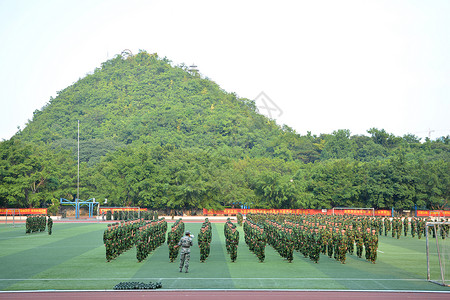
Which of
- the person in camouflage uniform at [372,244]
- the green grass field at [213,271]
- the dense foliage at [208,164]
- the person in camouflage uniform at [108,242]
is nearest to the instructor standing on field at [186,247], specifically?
the green grass field at [213,271]

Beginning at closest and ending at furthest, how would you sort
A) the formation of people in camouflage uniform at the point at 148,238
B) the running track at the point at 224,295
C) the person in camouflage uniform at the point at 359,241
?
1. the running track at the point at 224,295
2. the formation of people in camouflage uniform at the point at 148,238
3. the person in camouflage uniform at the point at 359,241

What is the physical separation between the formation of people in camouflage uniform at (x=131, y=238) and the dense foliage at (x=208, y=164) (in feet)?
135

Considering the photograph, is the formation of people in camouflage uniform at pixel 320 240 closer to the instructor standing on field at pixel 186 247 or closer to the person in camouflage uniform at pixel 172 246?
the person in camouflage uniform at pixel 172 246

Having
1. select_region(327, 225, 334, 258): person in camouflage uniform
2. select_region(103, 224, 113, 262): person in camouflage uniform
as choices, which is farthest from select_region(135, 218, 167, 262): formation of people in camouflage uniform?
select_region(327, 225, 334, 258): person in camouflage uniform

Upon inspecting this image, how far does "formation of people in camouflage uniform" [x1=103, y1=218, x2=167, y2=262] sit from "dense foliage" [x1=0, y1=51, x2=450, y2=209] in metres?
41.0

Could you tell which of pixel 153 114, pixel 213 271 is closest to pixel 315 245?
pixel 213 271

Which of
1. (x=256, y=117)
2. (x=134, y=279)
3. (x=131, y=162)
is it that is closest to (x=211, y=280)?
(x=134, y=279)

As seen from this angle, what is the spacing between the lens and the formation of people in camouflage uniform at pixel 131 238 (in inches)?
815

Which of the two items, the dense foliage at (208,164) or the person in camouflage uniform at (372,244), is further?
the dense foliage at (208,164)

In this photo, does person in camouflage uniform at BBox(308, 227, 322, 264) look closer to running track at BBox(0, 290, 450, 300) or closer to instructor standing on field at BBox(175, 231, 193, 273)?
instructor standing on field at BBox(175, 231, 193, 273)

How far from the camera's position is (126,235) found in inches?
919

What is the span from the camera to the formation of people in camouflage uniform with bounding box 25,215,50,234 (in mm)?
37125

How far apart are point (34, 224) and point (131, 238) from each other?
16429 millimetres

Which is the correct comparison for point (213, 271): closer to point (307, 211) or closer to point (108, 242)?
point (108, 242)
